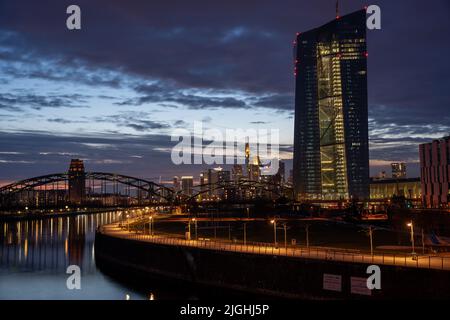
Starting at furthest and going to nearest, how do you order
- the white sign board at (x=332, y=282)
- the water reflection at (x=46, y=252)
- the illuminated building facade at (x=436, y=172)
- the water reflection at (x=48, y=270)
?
the illuminated building facade at (x=436, y=172) → the water reflection at (x=46, y=252) → the water reflection at (x=48, y=270) → the white sign board at (x=332, y=282)

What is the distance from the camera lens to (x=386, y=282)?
34938 mm

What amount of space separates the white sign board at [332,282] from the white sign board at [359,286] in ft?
3.36

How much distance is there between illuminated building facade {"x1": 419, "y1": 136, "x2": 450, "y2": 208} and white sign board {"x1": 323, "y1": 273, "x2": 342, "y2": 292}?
82587 millimetres

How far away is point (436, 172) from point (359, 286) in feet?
305

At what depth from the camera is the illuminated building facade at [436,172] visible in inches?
4577

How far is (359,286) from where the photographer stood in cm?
3600

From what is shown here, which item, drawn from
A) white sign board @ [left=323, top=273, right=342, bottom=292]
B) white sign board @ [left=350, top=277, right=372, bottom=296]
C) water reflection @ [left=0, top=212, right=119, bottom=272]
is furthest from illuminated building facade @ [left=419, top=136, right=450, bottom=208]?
white sign board @ [left=350, top=277, right=372, bottom=296]

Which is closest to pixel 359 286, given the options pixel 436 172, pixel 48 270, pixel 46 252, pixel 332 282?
pixel 332 282

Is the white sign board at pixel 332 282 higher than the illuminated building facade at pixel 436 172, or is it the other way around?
the illuminated building facade at pixel 436 172

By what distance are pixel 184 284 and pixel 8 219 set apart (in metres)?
143

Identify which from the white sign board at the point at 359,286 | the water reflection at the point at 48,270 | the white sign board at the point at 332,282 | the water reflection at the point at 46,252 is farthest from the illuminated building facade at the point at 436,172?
the white sign board at the point at 359,286

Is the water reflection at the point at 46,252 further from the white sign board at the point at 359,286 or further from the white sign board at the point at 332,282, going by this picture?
the white sign board at the point at 359,286
